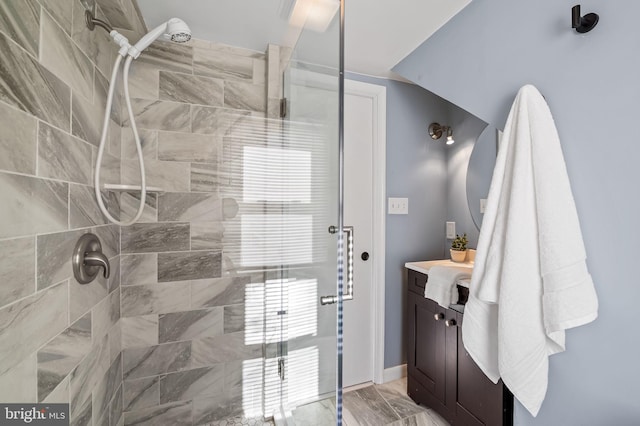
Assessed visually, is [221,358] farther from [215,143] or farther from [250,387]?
[215,143]

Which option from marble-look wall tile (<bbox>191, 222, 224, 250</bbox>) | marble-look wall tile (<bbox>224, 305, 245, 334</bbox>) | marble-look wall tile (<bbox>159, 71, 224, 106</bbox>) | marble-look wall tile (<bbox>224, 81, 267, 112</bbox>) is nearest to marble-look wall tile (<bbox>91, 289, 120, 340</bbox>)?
marble-look wall tile (<bbox>191, 222, 224, 250</bbox>)

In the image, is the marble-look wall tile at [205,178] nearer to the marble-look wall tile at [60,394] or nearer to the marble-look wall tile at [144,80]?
the marble-look wall tile at [144,80]

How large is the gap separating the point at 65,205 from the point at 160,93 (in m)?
0.85

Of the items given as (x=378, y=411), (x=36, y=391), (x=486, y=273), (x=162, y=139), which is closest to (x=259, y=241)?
(x=162, y=139)

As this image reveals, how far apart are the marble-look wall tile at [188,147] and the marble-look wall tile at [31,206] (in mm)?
622

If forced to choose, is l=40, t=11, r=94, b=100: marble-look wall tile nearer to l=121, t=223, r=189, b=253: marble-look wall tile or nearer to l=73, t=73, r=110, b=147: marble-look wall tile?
l=73, t=73, r=110, b=147: marble-look wall tile

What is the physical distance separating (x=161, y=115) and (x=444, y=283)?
178 centimetres

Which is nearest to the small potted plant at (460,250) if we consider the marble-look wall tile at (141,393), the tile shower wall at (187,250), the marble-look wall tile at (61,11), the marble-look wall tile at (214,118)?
the tile shower wall at (187,250)

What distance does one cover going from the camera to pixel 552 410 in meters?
0.97

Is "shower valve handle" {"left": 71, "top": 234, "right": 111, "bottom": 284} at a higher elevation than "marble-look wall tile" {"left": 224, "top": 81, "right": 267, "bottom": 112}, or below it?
below

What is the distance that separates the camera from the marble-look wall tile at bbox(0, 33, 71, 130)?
652mm

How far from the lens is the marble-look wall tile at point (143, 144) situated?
4.73 ft

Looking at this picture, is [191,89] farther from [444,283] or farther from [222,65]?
[444,283]

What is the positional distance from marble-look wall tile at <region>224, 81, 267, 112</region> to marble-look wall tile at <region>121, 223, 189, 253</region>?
77cm
